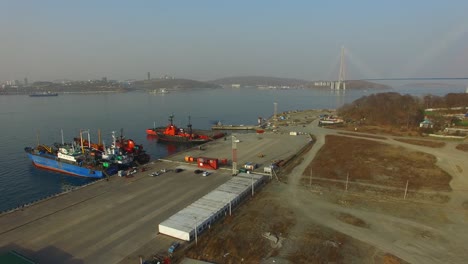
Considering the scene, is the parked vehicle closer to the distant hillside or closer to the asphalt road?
the asphalt road

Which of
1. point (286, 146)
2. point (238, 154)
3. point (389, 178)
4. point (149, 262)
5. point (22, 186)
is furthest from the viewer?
point (286, 146)

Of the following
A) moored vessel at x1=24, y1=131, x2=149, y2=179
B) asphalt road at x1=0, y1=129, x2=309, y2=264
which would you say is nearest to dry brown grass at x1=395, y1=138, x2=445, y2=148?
asphalt road at x1=0, y1=129, x2=309, y2=264

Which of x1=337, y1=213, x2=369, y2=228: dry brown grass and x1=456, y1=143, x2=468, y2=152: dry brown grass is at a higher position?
x1=456, y1=143, x2=468, y2=152: dry brown grass

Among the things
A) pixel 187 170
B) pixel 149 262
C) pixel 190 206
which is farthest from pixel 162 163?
pixel 149 262

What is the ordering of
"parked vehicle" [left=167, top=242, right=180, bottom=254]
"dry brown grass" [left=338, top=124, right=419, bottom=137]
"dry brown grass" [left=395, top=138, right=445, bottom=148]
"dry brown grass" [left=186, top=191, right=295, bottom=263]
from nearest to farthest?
1. "dry brown grass" [left=186, top=191, right=295, bottom=263]
2. "parked vehicle" [left=167, top=242, right=180, bottom=254]
3. "dry brown grass" [left=395, top=138, right=445, bottom=148]
4. "dry brown grass" [left=338, top=124, right=419, bottom=137]

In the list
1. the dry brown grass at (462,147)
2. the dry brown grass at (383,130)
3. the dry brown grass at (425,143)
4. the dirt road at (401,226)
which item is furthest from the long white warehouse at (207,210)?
the dry brown grass at (383,130)

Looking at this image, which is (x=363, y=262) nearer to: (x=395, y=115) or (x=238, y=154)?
(x=238, y=154)

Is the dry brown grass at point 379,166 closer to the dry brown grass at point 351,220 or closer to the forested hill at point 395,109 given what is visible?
the dry brown grass at point 351,220
